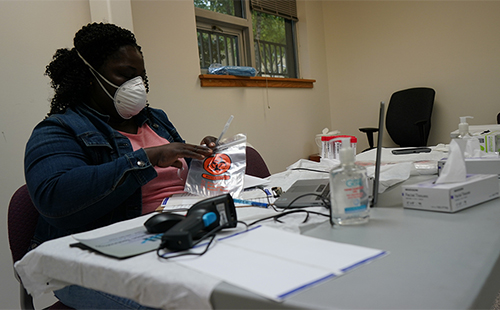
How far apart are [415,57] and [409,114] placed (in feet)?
2.09

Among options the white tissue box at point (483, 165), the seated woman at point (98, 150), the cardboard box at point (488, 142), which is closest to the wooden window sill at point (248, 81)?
the seated woman at point (98, 150)

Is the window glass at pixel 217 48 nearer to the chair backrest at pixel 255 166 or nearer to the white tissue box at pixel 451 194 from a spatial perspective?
the chair backrest at pixel 255 166

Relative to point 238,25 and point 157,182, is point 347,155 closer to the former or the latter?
point 157,182

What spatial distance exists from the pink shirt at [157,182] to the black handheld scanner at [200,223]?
567 mm

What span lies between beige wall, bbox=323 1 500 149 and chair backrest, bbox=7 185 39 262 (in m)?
3.74

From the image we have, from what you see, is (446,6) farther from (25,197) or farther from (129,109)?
(25,197)

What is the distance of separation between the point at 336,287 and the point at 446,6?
401 cm

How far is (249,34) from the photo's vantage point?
11.4 feet

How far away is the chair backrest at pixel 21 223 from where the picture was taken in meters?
1.02

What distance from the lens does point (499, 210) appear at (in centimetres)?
71

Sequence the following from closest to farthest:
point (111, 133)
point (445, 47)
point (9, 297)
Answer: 1. point (111, 133)
2. point (9, 297)
3. point (445, 47)

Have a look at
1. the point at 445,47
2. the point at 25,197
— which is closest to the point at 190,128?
the point at 25,197

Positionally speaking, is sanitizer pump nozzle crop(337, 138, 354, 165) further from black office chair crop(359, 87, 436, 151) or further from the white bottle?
black office chair crop(359, 87, 436, 151)

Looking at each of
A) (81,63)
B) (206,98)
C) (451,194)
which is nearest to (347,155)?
(451,194)
